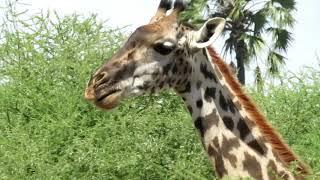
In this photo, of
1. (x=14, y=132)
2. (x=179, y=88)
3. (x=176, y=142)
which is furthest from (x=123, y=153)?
(x=179, y=88)

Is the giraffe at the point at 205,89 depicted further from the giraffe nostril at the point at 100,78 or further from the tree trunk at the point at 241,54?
the tree trunk at the point at 241,54

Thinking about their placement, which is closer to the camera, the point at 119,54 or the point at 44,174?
the point at 119,54

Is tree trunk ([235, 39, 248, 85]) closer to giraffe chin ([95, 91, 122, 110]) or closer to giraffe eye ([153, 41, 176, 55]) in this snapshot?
giraffe eye ([153, 41, 176, 55])

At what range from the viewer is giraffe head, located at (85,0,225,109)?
7676 millimetres

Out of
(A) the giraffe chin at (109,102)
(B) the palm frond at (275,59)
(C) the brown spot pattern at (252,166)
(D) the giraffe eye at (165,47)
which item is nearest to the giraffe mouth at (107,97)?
(A) the giraffe chin at (109,102)

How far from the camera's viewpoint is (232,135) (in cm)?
780

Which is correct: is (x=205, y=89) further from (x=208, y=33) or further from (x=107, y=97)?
(x=107, y=97)

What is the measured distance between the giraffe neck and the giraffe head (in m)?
0.14

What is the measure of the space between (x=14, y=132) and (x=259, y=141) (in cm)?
395

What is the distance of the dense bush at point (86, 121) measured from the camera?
1010 centimetres

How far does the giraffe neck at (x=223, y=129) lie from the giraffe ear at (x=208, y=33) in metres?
0.13

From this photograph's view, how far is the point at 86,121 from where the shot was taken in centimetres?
1106

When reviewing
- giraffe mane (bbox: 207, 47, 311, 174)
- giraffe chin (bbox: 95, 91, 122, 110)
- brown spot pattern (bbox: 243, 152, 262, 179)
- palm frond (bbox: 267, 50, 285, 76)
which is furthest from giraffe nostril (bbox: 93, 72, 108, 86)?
palm frond (bbox: 267, 50, 285, 76)

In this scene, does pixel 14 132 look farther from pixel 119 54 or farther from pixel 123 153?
pixel 119 54
